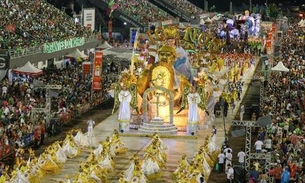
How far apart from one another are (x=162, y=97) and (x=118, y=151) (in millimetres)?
6118

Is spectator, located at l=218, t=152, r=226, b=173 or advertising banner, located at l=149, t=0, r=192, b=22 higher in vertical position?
advertising banner, located at l=149, t=0, r=192, b=22

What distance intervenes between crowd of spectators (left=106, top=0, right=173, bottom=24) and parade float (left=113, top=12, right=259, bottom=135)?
44.9 m

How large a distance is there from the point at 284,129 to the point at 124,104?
26.4 ft

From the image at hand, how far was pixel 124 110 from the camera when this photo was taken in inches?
1481

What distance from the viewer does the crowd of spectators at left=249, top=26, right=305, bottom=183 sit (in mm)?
27859

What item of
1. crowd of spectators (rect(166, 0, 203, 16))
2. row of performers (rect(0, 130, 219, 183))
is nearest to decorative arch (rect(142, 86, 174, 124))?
row of performers (rect(0, 130, 219, 183))

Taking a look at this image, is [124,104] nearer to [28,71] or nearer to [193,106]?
[193,106]

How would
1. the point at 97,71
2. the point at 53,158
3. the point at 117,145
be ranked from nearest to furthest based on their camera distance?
1. the point at 53,158
2. the point at 117,145
3. the point at 97,71

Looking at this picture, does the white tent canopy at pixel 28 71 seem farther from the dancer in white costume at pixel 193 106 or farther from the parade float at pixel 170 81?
the dancer in white costume at pixel 193 106

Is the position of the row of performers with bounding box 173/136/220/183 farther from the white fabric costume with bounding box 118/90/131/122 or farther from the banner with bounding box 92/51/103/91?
the banner with bounding box 92/51/103/91

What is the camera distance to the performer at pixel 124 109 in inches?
1466

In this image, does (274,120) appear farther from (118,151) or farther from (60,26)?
(60,26)

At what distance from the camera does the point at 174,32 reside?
4066 centimetres

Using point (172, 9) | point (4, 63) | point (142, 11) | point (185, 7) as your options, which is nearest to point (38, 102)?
point (4, 63)
